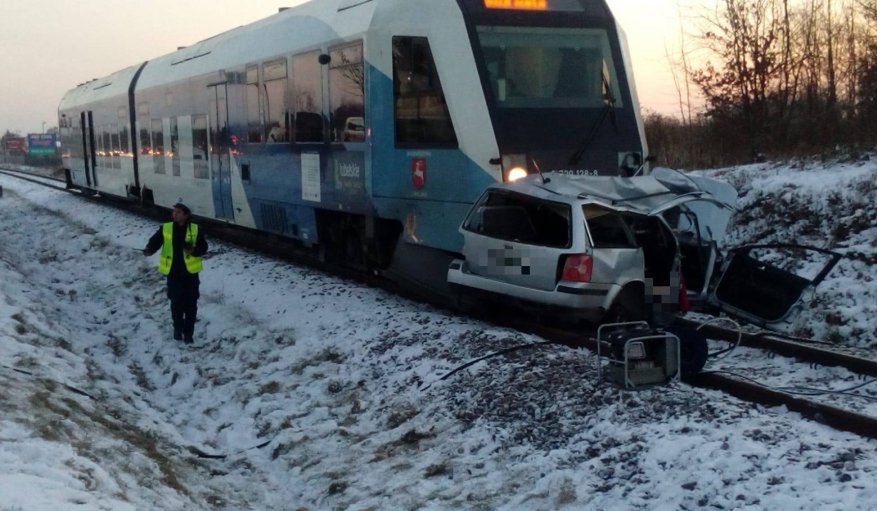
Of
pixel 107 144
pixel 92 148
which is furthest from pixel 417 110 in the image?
pixel 92 148

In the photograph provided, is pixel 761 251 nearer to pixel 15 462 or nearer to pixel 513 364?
pixel 513 364

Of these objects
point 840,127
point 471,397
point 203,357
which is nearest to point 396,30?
point 203,357

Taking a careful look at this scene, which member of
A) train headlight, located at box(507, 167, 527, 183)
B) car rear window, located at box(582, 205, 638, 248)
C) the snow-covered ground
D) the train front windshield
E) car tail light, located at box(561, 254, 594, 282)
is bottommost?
the snow-covered ground

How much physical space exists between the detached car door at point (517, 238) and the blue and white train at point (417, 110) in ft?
1.53

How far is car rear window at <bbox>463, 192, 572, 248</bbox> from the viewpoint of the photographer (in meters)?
8.17

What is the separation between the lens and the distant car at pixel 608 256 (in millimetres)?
7941

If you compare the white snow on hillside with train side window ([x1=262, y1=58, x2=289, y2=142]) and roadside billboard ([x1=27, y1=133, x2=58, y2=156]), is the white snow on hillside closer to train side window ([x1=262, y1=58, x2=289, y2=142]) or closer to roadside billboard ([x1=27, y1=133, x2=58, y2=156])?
train side window ([x1=262, y1=58, x2=289, y2=142])

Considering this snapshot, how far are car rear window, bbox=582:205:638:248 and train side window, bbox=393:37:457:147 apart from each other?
1.84 meters

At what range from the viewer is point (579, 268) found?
791 cm

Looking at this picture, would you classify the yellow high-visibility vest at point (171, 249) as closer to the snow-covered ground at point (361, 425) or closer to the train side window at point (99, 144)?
the snow-covered ground at point (361, 425)

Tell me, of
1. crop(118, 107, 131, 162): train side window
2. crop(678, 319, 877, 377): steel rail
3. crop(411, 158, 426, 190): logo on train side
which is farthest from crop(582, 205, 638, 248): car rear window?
crop(118, 107, 131, 162): train side window

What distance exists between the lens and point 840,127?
18.0 m

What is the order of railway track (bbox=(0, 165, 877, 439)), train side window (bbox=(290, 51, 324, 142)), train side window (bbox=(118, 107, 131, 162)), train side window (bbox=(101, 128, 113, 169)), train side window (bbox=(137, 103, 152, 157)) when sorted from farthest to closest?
train side window (bbox=(101, 128, 113, 169))
train side window (bbox=(118, 107, 131, 162))
train side window (bbox=(137, 103, 152, 157))
train side window (bbox=(290, 51, 324, 142))
railway track (bbox=(0, 165, 877, 439))

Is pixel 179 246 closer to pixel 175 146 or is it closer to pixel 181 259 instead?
pixel 181 259
